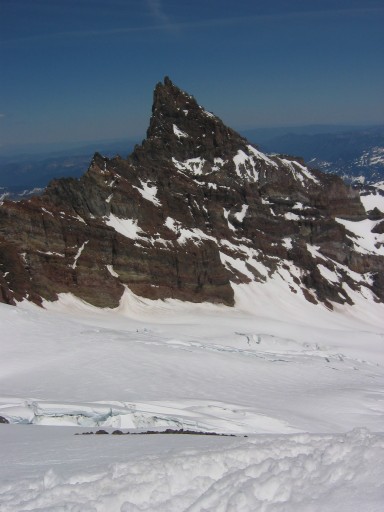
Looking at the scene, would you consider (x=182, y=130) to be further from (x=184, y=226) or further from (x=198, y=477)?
(x=198, y=477)

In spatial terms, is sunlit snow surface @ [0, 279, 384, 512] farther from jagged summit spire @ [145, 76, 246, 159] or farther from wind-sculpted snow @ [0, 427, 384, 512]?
jagged summit spire @ [145, 76, 246, 159]

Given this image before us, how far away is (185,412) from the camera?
2480 centimetres

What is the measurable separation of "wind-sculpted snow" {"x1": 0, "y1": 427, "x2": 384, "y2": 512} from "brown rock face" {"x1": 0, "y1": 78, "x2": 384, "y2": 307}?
4371cm

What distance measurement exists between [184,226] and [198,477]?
7601 centimetres

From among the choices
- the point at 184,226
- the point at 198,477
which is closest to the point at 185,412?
the point at 198,477

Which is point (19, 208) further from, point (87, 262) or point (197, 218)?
Result: point (197, 218)

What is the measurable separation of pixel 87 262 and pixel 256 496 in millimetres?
59339

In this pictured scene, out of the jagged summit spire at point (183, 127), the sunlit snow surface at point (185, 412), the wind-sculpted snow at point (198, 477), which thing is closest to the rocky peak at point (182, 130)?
the jagged summit spire at point (183, 127)

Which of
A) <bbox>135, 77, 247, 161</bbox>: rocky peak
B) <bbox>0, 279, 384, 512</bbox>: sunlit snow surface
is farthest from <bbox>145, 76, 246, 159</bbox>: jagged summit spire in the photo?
<bbox>0, 279, 384, 512</bbox>: sunlit snow surface

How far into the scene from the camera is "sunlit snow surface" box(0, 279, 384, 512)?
10359mm

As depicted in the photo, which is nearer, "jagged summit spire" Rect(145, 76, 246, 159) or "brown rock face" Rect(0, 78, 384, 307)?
"brown rock face" Rect(0, 78, 384, 307)

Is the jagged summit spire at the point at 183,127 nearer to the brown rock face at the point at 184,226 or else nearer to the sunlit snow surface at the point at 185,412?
the brown rock face at the point at 184,226

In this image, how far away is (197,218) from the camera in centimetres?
9269

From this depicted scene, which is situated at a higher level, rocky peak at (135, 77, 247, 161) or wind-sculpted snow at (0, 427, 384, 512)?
rocky peak at (135, 77, 247, 161)
